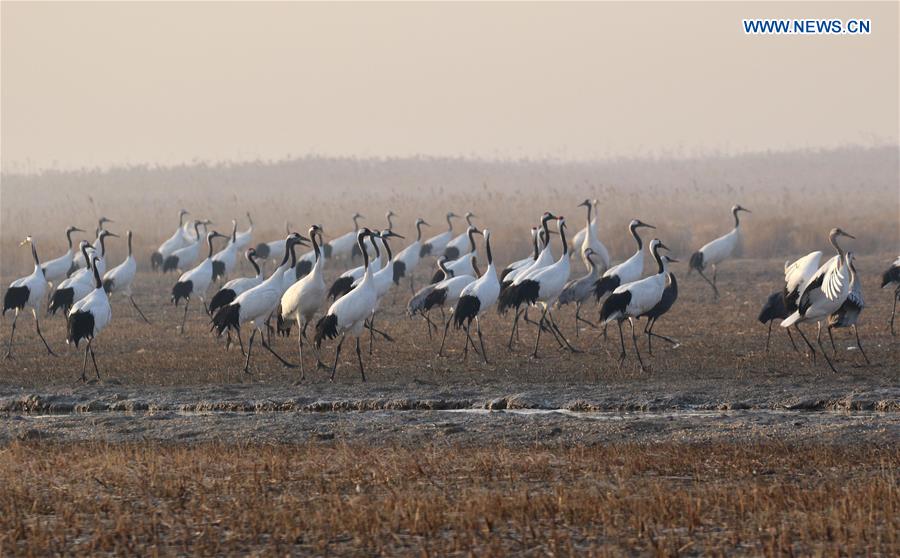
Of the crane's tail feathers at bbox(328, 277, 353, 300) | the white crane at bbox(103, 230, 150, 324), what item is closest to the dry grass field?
the white crane at bbox(103, 230, 150, 324)

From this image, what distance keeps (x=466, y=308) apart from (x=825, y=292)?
3.46 m

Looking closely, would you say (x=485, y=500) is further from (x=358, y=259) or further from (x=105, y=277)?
(x=358, y=259)

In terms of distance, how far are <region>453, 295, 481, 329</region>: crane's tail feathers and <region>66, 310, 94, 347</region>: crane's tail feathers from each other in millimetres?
3468

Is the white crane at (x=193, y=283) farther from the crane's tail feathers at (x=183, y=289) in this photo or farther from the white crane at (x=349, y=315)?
the white crane at (x=349, y=315)

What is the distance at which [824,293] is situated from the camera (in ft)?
41.7

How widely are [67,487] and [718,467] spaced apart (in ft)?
11.8

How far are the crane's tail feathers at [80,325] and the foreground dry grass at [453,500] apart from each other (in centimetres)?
442

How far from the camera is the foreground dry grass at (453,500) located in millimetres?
6383

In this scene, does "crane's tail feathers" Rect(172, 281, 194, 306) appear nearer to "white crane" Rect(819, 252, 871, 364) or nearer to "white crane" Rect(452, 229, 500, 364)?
"white crane" Rect(452, 229, 500, 364)

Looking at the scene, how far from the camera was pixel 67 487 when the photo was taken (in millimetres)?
7887

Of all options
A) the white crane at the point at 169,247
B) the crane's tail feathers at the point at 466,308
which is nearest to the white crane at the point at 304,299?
the crane's tail feathers at the point at 466,308

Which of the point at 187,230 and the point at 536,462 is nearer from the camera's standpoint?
the point at 536,462

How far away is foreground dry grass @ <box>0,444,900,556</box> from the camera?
6383 mm

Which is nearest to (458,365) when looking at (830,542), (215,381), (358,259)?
(215,381)
